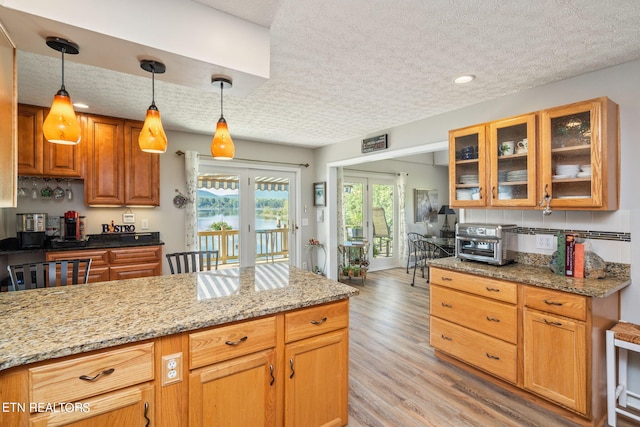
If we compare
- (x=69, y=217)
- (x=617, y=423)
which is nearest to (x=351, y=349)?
(x=617, y=423)

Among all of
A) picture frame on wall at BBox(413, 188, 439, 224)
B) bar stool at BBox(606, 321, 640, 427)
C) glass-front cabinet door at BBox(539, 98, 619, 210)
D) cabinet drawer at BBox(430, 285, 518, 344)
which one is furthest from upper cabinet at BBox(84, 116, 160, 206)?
picture frame on wall at BBox(413, 188, 439, 224)

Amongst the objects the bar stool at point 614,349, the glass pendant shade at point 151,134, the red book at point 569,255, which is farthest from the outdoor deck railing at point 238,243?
the bar stool at point 614,349

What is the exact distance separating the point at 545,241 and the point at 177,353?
292 centimetres

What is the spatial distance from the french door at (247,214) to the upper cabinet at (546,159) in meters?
3.16

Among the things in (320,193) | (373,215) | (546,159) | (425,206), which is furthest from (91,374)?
(425,206)

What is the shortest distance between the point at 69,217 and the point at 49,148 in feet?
2.59

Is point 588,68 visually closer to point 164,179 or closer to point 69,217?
point 164,179

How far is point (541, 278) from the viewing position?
2.17 meters

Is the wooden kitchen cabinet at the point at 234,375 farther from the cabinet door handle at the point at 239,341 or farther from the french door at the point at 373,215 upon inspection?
the french door at the point at 373,215

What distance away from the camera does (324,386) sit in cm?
172

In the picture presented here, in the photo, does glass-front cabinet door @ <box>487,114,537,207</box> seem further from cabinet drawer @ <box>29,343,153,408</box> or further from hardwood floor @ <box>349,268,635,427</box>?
cabinet drawer @ <box>29,343,153,408</box>

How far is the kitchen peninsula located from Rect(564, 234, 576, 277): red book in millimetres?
1735

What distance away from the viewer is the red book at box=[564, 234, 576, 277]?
2211 millimetres

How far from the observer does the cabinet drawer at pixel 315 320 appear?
1.58 meters
